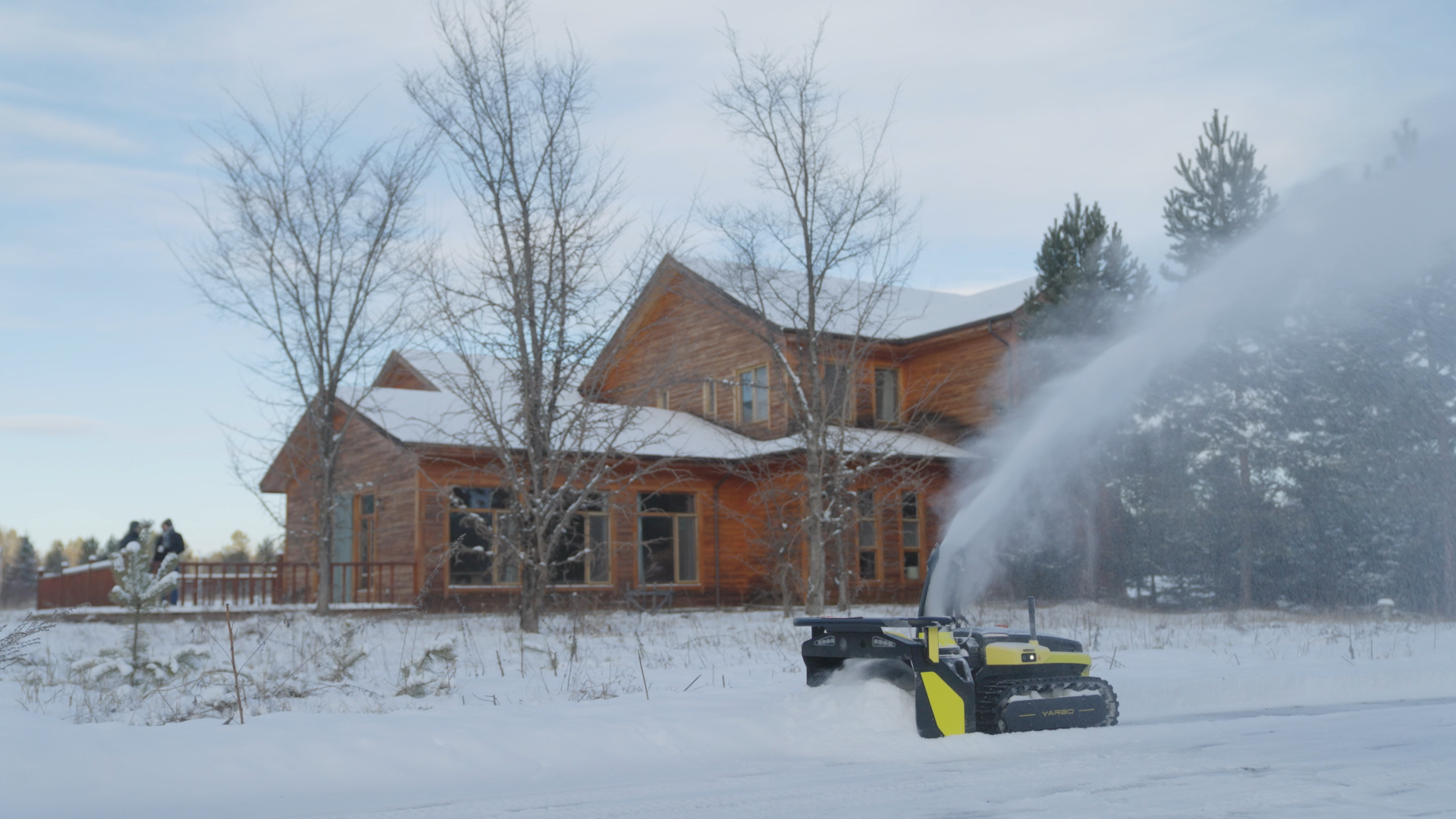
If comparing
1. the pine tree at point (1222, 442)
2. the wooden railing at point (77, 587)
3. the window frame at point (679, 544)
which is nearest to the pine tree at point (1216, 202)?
the pine tree at point (1222, 442)

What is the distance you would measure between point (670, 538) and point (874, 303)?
25.1 ft

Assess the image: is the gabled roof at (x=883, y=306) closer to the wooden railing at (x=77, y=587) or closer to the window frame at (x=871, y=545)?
the window frame at (x=871, y=545)

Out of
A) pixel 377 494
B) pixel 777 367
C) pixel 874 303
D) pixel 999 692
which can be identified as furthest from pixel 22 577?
pixel 999 692

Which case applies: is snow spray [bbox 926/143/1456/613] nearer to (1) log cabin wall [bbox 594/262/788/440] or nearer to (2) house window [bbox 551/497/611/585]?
(1) log cabin wall [bbox 594/262/788/440]

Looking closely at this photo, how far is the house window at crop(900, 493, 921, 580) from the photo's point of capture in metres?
26.2

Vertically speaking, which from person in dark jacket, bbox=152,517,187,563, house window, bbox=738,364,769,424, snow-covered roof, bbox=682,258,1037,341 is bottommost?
person in dark jacket, bbox=152,517,187,563

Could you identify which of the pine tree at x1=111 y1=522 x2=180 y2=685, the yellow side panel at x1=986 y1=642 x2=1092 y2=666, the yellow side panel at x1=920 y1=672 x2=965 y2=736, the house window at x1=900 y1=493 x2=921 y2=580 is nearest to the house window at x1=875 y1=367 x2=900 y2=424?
the house window at x1=900 y1=493 x2=921 y2=580

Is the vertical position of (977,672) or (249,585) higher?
(249,585)

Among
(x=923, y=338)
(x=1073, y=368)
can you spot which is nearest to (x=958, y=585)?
(x=1073, y=368)

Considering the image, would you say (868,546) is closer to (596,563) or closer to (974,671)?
(596,563)

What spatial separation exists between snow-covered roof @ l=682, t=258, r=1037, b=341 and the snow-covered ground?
11339mm

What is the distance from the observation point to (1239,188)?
2356 centimetres

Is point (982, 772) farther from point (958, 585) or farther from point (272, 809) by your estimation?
point (272, 809)

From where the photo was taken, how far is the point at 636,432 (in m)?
24.4
